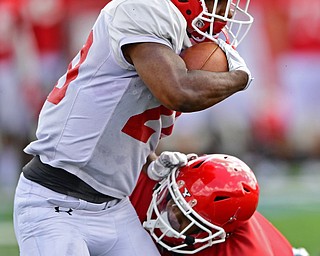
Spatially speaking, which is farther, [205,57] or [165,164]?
[165,164]

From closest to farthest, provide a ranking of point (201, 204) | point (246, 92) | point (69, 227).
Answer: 1. point (69, 227)
2. point (201, 204)
3. point (246, 92)

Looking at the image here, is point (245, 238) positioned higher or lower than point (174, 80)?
lower

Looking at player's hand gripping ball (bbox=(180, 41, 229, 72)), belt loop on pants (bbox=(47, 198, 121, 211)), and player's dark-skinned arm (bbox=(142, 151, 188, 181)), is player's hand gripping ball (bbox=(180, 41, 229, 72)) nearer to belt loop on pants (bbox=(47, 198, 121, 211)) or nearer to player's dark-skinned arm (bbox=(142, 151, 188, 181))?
player's dark-skinned arm (bbox=(142, 151, 188, 181))

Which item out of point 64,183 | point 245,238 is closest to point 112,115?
point 64,183

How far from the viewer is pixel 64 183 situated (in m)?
3.56

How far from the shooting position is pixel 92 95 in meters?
3.44

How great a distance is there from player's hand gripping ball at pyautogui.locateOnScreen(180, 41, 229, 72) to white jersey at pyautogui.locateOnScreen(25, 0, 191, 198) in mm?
55

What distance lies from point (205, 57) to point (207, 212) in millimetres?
663

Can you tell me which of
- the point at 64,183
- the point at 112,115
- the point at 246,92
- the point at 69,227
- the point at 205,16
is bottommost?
the point at 246,92

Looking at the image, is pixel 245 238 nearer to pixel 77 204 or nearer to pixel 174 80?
pixel 77 204

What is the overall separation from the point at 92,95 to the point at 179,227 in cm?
68

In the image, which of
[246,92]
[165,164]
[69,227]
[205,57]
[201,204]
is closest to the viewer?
[205,57]

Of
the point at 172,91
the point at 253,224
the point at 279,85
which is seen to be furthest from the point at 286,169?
the point at 172,91

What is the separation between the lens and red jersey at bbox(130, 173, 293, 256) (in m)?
3.82
